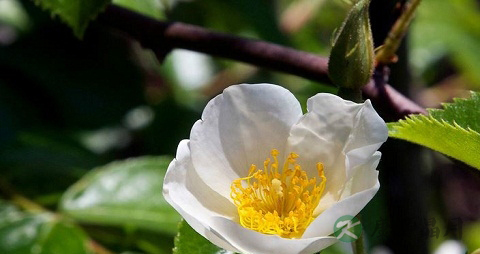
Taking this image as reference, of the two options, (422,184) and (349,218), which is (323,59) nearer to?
(349,218)

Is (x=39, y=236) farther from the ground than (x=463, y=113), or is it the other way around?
(x=463, y=113)

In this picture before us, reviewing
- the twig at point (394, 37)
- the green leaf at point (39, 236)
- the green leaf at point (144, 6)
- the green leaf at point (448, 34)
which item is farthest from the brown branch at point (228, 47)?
the green leaf at point (448, 34)

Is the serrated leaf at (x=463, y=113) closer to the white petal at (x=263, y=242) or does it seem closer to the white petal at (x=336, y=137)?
the white petal at (x=336, y=137)

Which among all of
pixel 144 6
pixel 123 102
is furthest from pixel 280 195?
pixel 123 102

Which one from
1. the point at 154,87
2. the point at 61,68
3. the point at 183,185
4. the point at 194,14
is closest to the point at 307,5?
the point at 194,14

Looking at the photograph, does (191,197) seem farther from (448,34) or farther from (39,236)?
(448,34)
